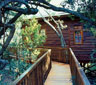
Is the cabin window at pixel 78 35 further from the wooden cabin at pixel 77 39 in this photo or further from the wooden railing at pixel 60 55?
the wooden railing at pixel 60 55

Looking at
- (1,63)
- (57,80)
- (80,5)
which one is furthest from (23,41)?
(1,63)

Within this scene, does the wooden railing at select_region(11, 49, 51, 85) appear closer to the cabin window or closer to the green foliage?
the green foliage

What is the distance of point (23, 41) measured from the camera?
35.6 feet

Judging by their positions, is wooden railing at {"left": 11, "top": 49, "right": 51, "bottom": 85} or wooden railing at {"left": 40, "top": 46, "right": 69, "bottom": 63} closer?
wooden railing at {"left": 11, "top": 49, "right": 51, "bottom": 85}

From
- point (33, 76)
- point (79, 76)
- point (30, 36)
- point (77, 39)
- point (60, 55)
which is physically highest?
point (30, 36)

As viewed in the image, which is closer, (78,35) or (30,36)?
(30,36)

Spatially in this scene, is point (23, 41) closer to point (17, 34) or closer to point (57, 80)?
point (17, 34)

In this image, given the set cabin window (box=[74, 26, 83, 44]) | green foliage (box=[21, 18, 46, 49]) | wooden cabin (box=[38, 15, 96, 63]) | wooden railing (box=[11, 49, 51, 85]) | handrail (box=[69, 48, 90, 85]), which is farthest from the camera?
cabin window (box=[74, 26, 83, 44])

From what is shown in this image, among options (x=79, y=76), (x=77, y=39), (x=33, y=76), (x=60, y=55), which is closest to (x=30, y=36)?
(x=60, y=55)

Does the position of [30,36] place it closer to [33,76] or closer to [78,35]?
[78,35]

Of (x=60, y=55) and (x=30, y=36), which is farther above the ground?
(x=30, y=36)

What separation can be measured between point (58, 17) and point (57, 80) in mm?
7568

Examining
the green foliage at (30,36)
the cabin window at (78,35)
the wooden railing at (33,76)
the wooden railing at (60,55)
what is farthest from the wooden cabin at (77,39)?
the wooden railing at (33,76)

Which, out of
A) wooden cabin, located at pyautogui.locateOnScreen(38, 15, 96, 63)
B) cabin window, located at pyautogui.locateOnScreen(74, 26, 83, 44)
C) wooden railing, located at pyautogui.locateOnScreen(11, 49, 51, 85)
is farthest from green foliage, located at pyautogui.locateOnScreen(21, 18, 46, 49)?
wooden railing, located at pyautogui.locateOnScreen(11, 49, 51, 85)
